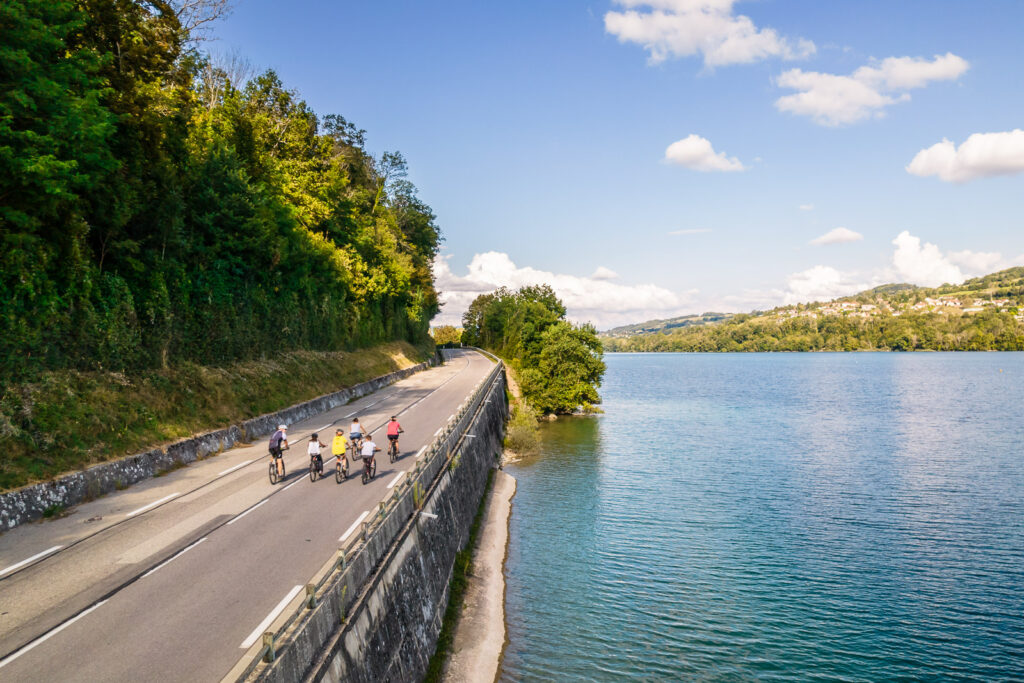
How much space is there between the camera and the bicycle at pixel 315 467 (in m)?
19.5

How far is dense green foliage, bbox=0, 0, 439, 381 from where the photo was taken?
16359 millimetres

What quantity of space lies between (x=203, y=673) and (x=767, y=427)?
57.2 meters

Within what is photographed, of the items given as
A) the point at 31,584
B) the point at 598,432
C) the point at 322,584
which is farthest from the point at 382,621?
the point at 598,432

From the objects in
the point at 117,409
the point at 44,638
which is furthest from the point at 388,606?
the point at 117,409

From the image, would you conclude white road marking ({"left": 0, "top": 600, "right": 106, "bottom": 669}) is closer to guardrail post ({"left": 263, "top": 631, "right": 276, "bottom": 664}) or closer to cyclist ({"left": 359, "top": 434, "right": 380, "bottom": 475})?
guardrail post ({"left": 263, "top": 631, "right": 276, "bottom": 664})

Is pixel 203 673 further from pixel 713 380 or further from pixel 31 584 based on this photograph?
pixel 713 380

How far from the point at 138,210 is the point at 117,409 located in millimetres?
8097

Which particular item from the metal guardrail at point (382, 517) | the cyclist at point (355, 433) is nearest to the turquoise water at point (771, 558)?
the metal guardrail at point (382, 517)

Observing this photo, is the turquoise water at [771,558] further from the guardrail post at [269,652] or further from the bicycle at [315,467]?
the guardrail post at [269,652]

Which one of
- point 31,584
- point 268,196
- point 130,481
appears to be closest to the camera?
point 31,584

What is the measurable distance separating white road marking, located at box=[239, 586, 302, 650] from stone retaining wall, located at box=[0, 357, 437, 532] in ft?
27.0

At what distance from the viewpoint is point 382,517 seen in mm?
13703

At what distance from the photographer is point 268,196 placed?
33.9 meters

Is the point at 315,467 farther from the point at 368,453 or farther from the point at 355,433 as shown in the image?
the point at 355,433
